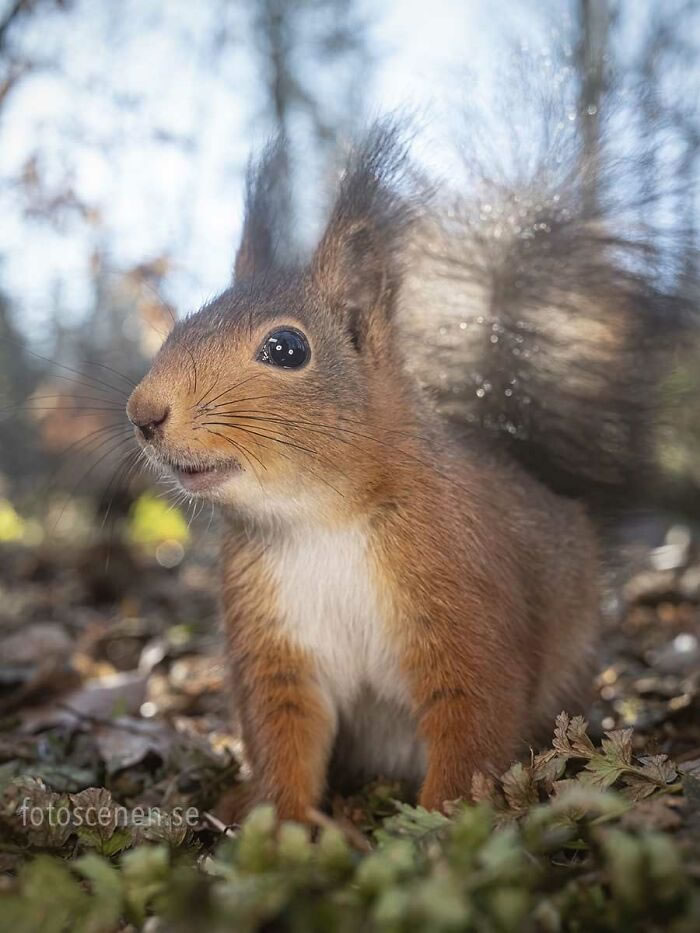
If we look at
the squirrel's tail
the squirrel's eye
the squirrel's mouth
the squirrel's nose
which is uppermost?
the squirrel's tail

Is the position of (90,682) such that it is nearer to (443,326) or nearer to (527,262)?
(443,326)

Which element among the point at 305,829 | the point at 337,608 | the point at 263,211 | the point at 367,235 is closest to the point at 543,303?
the point at 367,235

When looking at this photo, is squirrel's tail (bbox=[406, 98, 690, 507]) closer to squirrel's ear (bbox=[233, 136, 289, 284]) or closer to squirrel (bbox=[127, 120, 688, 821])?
squirrel (bbox=[127, 120, 688, 821])

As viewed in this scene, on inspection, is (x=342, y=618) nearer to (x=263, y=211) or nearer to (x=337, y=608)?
(x=337, y=608)

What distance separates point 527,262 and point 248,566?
3.86 feet

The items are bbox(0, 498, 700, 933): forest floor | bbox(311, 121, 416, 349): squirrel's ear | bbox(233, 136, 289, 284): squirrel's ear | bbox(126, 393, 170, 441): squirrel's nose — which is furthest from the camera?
bbox(233, 136, 289, 284): squirrel's ear

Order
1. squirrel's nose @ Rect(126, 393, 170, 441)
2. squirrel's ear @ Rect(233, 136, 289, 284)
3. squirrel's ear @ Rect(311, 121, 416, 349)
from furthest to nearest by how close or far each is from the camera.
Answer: squirrel's ear @ Rect(233, 136, 289, 284), squirrel's ear @ Rect(311, 121, 416, 349), squirrel's nose @ Rect(126, 393, 170, 441)

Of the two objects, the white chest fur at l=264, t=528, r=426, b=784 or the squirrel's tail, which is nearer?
the white chest fur at l=264, t=528, r=426, b=784

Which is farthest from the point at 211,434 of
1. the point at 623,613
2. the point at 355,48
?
the point at 623,613

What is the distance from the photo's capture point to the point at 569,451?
2820mm

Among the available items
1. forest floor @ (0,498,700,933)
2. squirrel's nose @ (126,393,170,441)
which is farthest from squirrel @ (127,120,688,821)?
forest floor @ (0,498,700,933)

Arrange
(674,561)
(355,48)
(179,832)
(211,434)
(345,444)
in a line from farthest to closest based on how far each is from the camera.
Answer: (674,561)
(355,48)
(345,444)
(211,434)
(179,832)

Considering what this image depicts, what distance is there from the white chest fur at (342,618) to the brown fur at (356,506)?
0.04 feet

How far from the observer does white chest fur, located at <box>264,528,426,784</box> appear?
6.57 ft
